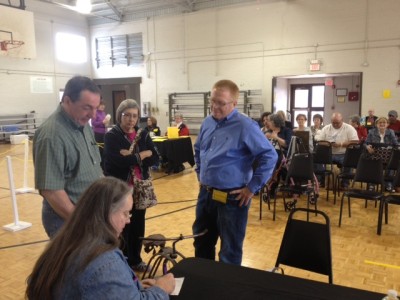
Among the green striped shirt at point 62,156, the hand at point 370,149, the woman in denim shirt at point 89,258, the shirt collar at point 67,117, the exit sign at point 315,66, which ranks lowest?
the hand at point 370,149

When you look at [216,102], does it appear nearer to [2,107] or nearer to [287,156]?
[287,156]

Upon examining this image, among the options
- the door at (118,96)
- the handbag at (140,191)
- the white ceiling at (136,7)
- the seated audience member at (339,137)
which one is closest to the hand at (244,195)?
the handbag at (140,191)

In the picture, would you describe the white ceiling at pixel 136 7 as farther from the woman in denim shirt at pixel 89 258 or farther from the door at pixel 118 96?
the woman in denim shirt at pixel 89 258

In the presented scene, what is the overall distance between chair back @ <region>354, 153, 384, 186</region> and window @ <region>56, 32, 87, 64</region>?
1318 cm

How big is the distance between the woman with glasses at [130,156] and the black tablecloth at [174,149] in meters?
4.32

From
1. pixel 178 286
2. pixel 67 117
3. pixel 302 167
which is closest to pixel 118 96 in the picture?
pixel 302 167

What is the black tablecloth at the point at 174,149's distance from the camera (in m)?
7.37

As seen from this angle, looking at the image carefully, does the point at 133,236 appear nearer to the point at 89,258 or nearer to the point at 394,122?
the point at 89,258

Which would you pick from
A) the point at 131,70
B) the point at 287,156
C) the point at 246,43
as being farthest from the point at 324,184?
the point at 131,70

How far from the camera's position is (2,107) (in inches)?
492

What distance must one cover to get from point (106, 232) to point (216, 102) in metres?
1.29

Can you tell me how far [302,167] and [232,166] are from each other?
2634 millimetres

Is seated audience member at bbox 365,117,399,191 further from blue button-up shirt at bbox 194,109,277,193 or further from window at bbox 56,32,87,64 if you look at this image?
window at bbox 56,32,87,64

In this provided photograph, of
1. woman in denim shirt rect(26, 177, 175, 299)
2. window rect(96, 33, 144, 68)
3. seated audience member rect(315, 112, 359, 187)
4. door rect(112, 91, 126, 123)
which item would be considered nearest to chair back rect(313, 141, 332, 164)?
seated audience member rect(315, 112, 359, 187)
